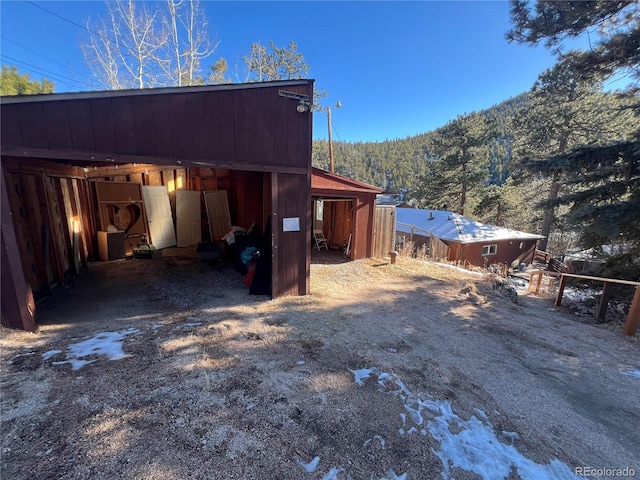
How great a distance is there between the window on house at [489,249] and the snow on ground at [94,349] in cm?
1732

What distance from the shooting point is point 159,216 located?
877 cm

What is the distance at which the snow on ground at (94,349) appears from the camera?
303cm

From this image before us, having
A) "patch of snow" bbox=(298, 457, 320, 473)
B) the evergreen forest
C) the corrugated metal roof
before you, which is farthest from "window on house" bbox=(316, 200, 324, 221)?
"patch of snow" bbox=(298, 457, 320, 473)

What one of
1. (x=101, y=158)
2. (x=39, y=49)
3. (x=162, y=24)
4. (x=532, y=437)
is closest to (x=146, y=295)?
(x=101, y=158)

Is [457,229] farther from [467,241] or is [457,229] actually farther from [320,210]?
[320,210]

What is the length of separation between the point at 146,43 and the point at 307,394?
50.3 ft

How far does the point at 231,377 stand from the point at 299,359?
82 cm

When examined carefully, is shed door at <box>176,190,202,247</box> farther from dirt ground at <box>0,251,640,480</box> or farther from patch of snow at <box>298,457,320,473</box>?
patch of snow at <box>298,457,320,473</box>

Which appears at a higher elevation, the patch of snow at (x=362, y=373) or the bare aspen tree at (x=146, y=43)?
the bare aspen tree at (x=146, y=43)

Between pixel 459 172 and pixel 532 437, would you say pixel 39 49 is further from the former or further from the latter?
pixel 459 172

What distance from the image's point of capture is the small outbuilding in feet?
50.5

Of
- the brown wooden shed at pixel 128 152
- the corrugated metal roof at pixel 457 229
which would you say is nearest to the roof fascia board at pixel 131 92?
the brown wooden shed at pixel 128 152

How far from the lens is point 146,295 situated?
17.1 feet

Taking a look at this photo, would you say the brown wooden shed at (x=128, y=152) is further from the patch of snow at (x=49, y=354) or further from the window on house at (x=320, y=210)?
the window on house at (x=320, y=210)
